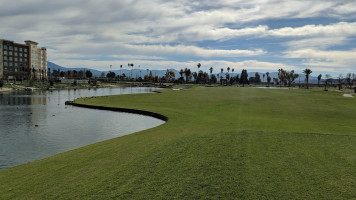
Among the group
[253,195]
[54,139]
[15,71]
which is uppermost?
[15,71]

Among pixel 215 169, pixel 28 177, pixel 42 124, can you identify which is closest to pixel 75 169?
pixel 28 177

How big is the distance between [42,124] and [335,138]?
37.8 metres

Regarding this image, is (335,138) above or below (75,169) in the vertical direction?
above

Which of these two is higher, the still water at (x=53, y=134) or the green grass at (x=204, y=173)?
the green grass at (x=204, y=173)

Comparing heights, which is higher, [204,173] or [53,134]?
[204,173]

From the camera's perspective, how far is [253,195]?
9.32 metres

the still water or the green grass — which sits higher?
the green grass

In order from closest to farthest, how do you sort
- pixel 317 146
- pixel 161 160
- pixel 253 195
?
pixel 253 195
pixel 161 160
pixel 317 146

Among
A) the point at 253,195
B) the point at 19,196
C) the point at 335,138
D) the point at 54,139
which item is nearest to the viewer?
the point at 253,195

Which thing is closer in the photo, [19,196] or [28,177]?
[19,196]

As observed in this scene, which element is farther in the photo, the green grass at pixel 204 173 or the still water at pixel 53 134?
the still water at pixel 53 134

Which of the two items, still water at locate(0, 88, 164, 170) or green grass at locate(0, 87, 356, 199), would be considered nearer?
green grass at locate(0, 87, 356, 199)

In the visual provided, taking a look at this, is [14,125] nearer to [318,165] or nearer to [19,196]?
[19,196]

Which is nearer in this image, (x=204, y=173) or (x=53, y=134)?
(x=204, y=173)
